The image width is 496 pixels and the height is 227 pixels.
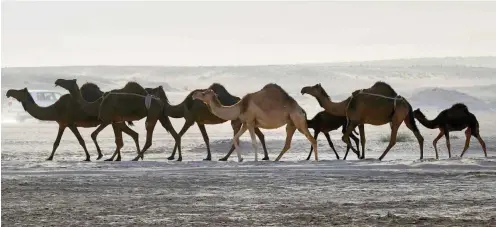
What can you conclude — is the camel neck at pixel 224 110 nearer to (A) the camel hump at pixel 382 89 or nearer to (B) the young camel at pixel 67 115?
(B) the young camel at pixel 67 115

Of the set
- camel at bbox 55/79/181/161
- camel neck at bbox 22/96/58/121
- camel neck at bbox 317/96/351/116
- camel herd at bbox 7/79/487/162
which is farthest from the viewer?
camel neck at bbox 22/96/58/121

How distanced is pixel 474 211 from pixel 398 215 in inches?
37.4

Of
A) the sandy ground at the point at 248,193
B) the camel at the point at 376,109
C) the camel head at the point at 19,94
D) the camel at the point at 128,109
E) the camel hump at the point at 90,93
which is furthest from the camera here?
the camel hump at the point at 90,93

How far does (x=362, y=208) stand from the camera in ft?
46.3

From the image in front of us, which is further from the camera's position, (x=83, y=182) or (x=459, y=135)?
(x=459, y=135)

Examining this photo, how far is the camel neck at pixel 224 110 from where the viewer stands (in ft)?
77.1

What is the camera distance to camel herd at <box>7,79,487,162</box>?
23.1 metres

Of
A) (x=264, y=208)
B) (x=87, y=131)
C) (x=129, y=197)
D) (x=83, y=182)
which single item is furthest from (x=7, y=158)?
(x=87, y=131)

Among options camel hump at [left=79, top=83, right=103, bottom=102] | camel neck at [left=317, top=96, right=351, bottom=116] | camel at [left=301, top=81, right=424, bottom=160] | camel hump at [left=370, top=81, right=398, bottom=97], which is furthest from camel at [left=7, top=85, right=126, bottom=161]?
camel hump at [left=370, top=81, right=398, bottom=97]

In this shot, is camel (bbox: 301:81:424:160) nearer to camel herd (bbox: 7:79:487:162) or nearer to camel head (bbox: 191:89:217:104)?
camel herd (bbox: 7:79:487:162)

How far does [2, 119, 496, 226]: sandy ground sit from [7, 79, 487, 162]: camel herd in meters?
0.83

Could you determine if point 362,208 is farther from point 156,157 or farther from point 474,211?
point 156,157

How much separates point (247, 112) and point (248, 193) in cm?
725

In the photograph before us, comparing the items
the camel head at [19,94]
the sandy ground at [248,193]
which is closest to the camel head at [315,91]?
the sandy ground at [248,193]
